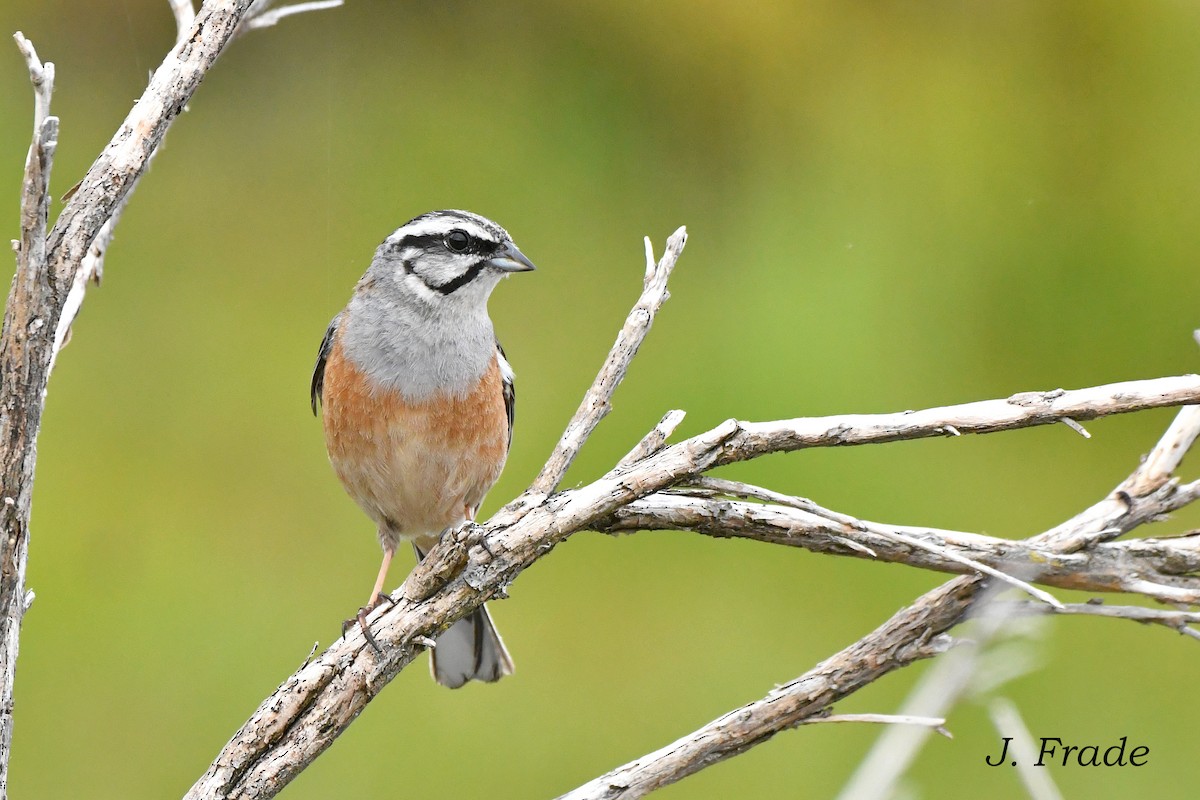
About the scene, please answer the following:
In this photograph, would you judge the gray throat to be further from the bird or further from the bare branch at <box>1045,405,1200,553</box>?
the bare branch at <box>1045,405,1200,553</box>

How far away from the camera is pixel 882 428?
1284mm

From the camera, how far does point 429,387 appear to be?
2125mm

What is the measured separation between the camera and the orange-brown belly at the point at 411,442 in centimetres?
213

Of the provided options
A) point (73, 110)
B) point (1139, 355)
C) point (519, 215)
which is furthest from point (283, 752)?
point (73, 110)

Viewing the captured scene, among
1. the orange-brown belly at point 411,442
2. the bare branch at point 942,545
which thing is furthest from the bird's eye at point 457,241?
the bare branch at point 942,545

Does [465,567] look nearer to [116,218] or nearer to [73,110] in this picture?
[116,218]

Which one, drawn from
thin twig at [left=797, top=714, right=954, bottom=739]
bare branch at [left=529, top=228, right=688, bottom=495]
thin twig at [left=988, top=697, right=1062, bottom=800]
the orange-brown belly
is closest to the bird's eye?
the orange-brown belly

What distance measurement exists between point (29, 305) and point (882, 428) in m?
0.84

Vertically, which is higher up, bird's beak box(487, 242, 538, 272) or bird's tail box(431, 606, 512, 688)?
bird's beak box(487, 242, 538, 272)

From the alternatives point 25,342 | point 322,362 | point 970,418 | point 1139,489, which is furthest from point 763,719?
point 322,362

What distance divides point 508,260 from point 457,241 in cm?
9

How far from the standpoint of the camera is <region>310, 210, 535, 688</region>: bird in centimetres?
213

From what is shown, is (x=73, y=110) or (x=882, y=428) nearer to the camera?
(x=882, y=428)

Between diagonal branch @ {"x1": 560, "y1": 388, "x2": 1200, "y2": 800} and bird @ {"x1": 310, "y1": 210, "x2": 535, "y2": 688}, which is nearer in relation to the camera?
diagonal branch @ {"x1": 560, "y1": 388, "x2": 1200, "y2": 800}
